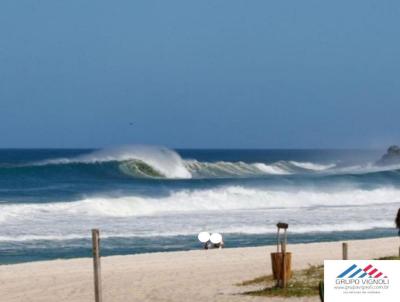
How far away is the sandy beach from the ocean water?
2.91 m

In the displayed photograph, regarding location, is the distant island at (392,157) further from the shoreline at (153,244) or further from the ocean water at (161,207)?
the shoreline at (153,244)

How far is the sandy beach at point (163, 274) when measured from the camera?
15.3m

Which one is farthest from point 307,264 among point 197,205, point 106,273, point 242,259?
point 197,205

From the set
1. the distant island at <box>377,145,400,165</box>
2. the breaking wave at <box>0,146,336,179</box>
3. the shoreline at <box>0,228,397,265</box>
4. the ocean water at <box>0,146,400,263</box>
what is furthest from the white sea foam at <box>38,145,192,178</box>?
the shoreline at <box>0,228,397,265</box>

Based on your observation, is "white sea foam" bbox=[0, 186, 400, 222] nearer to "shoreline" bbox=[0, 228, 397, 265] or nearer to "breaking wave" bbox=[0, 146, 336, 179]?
"shoreline" bbox=[0, 228, 397, 265]

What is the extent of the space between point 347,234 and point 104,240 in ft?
20.1

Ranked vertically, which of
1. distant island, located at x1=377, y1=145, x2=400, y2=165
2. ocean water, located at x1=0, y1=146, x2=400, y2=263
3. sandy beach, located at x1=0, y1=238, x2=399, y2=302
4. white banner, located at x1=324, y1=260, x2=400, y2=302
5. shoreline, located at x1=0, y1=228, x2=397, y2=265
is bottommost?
white banner, located at x1=324, y1=260, x2=400, y2=302

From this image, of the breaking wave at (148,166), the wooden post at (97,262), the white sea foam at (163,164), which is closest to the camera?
the wooden post at (97,262)

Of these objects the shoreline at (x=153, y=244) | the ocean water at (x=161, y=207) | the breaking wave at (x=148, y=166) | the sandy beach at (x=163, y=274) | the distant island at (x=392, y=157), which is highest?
the distant island at (x=392, y=157)

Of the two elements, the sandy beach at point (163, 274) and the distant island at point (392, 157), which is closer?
the sandy beach at point (163, 274)

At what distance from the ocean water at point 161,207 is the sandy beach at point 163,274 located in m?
2.91

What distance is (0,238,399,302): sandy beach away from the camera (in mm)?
15328

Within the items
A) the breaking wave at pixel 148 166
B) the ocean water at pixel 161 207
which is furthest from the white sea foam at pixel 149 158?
the ocean water at pixel 161 207

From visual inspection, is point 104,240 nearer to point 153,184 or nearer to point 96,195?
point 96,195
